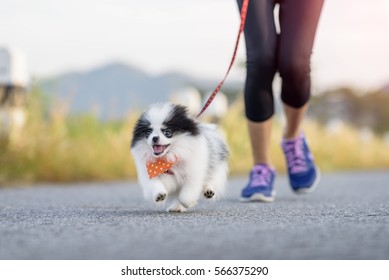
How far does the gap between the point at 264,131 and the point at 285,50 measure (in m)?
0.71

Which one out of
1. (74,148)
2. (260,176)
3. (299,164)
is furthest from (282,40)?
(74,148)

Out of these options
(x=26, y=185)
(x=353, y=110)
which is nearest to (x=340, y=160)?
(x=26, y=185)

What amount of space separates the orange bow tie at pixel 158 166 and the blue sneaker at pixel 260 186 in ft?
4.08

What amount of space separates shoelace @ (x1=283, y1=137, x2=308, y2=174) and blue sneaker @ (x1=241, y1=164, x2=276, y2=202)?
0.34 m

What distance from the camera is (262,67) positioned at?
4.95m

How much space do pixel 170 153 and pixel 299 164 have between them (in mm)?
1770

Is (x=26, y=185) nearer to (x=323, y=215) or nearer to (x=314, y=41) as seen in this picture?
(x=314, y=41)

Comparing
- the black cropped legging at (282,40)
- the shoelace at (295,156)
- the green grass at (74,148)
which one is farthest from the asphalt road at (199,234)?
the green grass at (74,148)

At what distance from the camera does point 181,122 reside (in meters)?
4.11

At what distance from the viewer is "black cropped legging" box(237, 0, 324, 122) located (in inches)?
191

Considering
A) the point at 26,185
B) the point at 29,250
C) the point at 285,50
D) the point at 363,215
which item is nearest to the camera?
the point at 29,250

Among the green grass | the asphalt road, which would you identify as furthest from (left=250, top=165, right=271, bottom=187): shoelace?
the green grass

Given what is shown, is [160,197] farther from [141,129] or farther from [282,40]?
[282,40]
